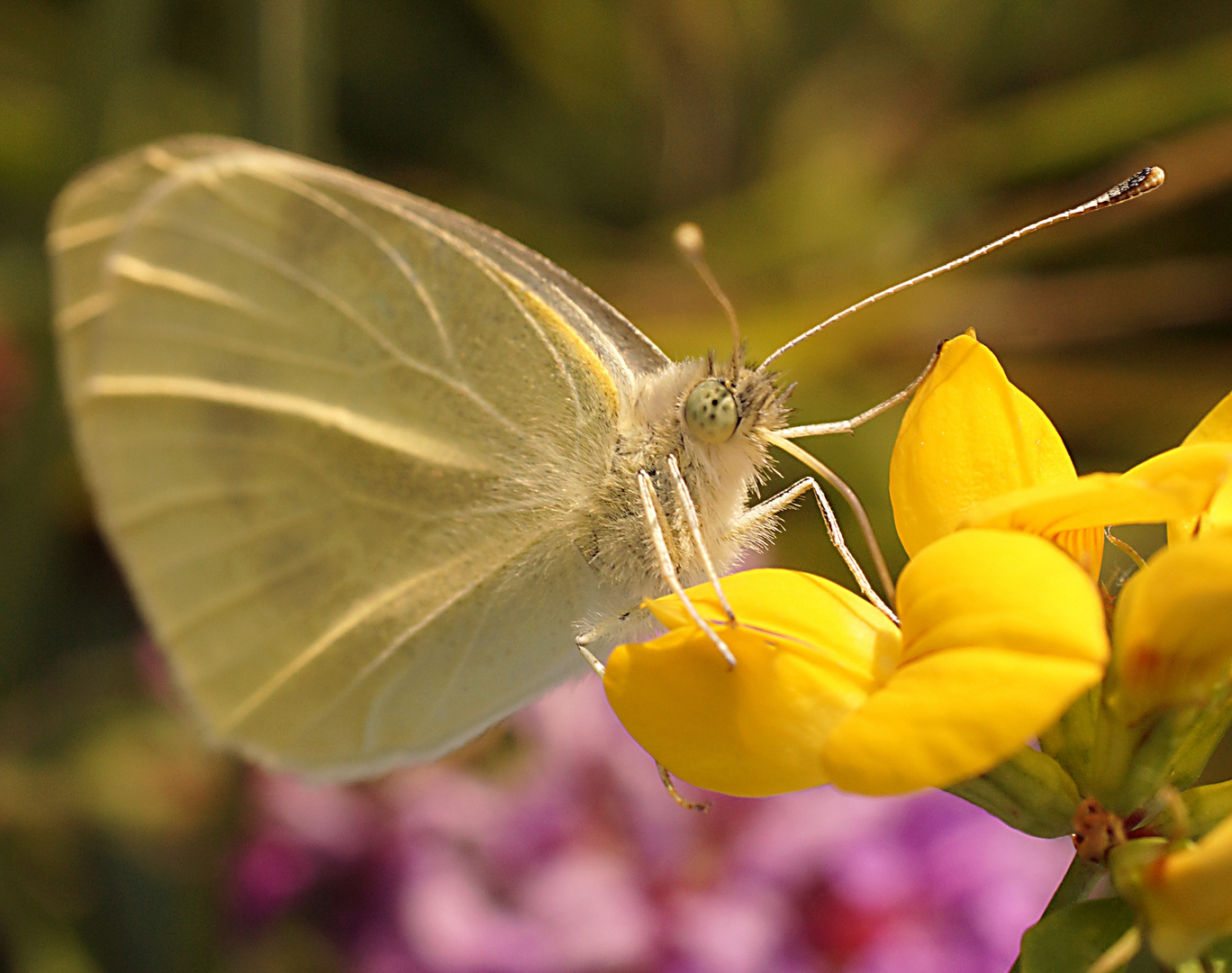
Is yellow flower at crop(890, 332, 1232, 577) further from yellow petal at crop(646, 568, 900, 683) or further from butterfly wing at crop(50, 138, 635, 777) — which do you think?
butterfly wing at crop(50, 138, 635, 777)

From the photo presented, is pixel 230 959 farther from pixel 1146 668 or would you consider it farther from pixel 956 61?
pixel 956 61

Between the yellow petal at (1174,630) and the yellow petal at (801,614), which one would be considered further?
the yellow petal at (801,614)

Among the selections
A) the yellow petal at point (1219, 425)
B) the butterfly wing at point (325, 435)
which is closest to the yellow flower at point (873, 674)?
the yellow petal at point (1219, 425)

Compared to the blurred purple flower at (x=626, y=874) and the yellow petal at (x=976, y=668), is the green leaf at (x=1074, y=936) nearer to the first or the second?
the yellow petal at (x=976, y=668)

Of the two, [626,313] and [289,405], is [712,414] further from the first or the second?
[626,313]

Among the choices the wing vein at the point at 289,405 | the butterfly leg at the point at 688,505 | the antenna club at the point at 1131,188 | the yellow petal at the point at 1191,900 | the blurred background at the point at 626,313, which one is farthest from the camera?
the blurred background at the point at 626,313

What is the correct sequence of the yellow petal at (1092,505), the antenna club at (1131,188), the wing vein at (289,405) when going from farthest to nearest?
1. the wing vein at (289,405)
2. the antenna club at (1131,188)
3. the yellow petal at (1092,505)

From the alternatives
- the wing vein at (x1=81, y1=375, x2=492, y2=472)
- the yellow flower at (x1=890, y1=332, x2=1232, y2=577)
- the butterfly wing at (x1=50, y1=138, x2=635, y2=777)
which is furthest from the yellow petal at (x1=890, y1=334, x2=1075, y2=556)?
the wing vein at (x1=81, y1=375, x2=492, y2=472)

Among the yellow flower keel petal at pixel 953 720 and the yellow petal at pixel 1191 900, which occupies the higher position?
the yellow flower keel petal at pixel 953 720
